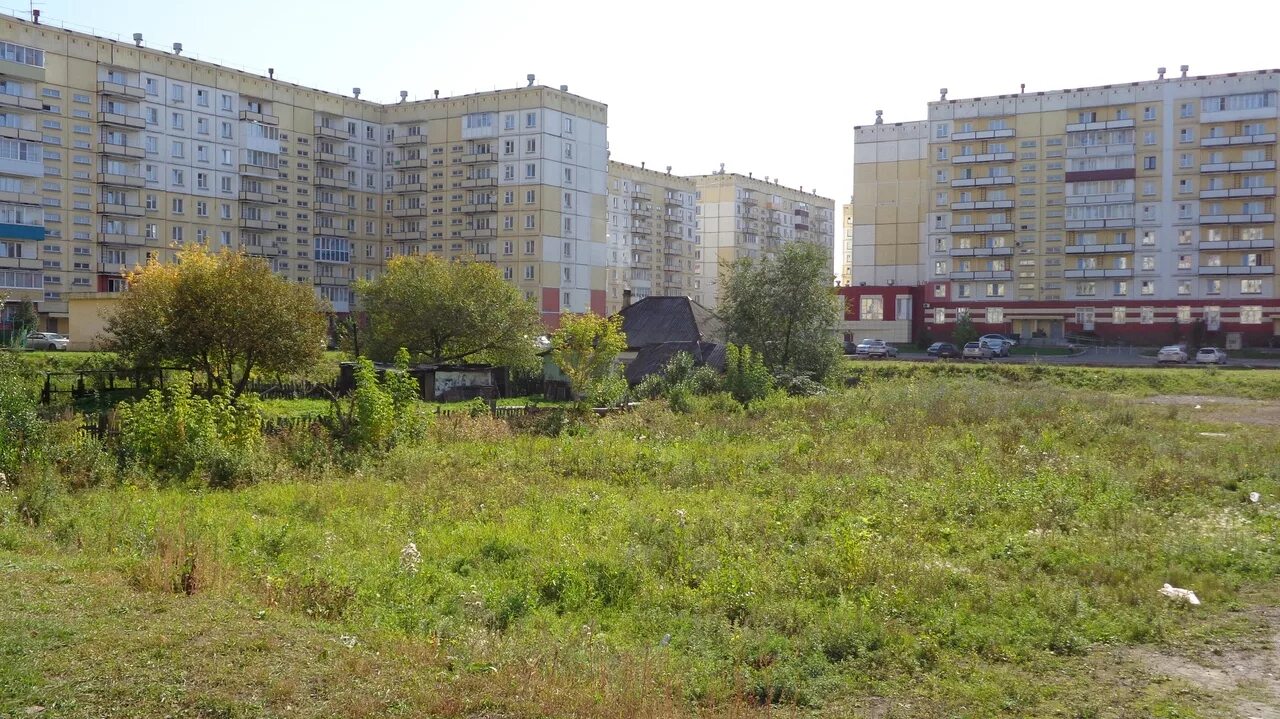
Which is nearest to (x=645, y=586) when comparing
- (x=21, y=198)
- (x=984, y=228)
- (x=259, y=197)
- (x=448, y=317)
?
(x=448, y=317)

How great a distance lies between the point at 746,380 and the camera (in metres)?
35.1

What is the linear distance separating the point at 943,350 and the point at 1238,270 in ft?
80.1

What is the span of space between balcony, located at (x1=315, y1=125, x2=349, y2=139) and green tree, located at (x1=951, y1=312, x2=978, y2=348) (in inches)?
2115

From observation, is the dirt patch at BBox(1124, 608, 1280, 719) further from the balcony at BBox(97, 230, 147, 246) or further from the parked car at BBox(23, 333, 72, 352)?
the balcony at BBox(97, 230, 147, 246)

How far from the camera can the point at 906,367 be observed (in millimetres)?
58094

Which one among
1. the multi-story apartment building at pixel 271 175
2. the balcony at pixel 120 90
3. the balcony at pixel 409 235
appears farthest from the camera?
the balcony at pixel 409 235

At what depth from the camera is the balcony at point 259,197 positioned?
79500 mm

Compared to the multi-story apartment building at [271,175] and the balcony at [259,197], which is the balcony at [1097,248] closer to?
the multi-story apartment building at [271,175]

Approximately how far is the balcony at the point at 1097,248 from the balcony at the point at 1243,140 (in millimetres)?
9605

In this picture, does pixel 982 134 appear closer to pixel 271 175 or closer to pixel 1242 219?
pixel 1242 219

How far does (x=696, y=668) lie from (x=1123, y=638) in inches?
175

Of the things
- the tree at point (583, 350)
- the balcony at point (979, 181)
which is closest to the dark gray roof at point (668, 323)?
the tree at point (583, 350)

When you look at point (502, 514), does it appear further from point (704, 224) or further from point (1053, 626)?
point (704, 224)

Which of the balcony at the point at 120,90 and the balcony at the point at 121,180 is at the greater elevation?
the balcony at the point at 120,90
